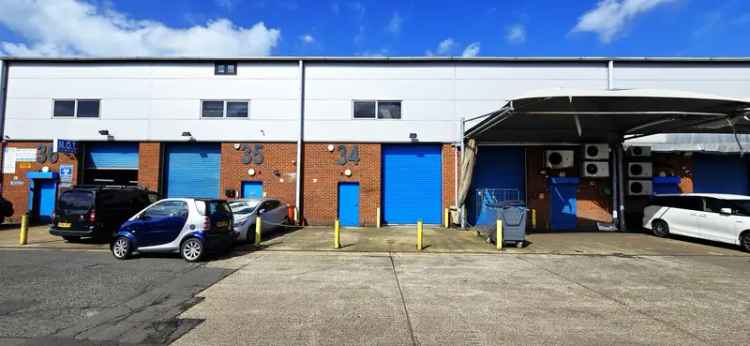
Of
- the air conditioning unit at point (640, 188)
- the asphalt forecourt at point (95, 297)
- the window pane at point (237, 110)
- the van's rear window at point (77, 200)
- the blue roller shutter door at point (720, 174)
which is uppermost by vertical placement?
the window pane at point (237, 110)

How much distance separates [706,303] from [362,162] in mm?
11893

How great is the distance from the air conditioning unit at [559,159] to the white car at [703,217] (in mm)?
3278

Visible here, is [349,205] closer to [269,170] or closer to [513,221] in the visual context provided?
[269,170]

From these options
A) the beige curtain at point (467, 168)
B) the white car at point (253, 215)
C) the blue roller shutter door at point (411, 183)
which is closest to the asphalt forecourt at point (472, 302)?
the white car at point (253, 215)

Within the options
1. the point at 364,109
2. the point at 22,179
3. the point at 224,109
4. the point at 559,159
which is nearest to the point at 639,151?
the point at 559,159

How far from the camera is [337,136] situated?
1557 centimetres

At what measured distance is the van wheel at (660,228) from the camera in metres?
12.4

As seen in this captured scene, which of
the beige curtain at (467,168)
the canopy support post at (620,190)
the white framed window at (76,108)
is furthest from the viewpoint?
the white framed window at (76,108)

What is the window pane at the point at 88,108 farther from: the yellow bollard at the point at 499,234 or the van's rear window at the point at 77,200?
the yellow bollard at the point at 499,234

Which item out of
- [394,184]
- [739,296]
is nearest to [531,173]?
[394,184]

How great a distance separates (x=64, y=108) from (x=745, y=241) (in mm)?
26366

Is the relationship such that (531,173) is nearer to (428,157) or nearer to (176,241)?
(428,157)

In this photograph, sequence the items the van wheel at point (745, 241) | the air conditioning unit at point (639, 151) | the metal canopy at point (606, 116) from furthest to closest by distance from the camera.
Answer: the air conditioning unit at point (639, 151) < the van wheel at point (745, 241) < the metal canopy at point (606, 116)

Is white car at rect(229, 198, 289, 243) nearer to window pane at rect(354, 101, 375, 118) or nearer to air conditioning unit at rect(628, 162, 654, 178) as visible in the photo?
window pane at rect(354, 101, 375, 118)
